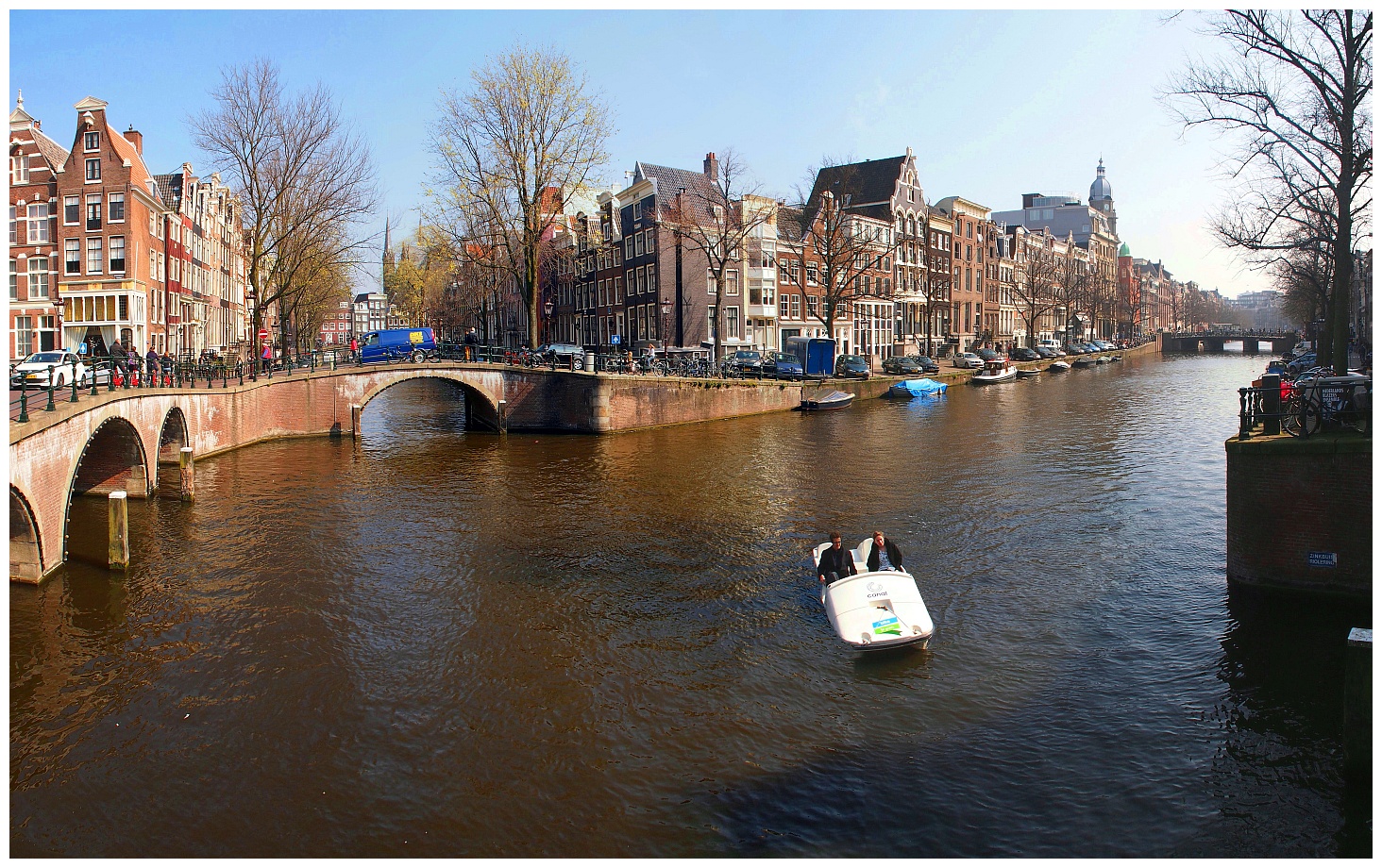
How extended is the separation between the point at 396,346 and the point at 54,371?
19.5m

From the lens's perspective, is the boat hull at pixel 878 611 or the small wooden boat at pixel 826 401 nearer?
the boat hull at pixel 878 611

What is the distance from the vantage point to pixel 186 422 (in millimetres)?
31578

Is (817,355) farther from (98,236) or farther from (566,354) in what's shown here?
(98,236)

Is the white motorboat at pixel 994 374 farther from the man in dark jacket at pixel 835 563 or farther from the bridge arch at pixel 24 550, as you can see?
the bridge arch at pixel 24 550

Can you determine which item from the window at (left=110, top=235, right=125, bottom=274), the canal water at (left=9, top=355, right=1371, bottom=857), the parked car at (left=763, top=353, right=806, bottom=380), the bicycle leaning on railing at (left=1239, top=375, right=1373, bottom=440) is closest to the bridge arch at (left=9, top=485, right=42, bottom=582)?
the canal water at (left=9, top=355, right=1371, bottom=857)

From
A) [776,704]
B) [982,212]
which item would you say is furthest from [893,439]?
[982,212]

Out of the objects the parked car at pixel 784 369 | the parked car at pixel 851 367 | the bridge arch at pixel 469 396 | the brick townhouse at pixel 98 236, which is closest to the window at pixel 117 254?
the brick townhouse at pixel 98 236

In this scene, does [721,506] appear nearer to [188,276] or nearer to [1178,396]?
[1178,396]

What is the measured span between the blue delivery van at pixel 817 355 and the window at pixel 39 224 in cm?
4481

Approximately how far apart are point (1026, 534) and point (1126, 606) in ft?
17.7

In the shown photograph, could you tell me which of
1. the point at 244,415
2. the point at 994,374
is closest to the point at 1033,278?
the point at 994,374

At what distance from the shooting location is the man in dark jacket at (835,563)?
1689 centimetres

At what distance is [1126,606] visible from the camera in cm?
1698

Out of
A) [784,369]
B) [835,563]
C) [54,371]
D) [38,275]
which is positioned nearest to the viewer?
[835,563]
